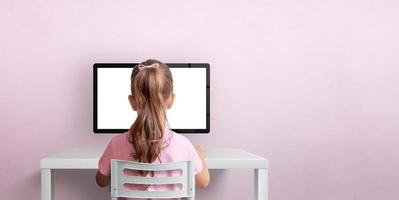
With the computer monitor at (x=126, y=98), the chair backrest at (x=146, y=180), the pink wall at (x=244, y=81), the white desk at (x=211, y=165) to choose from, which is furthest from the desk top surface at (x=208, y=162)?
the chair backrest at (x=146, y=180)

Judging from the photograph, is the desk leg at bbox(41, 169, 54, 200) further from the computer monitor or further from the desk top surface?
the computer monitor

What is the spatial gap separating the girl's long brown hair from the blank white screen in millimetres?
1196

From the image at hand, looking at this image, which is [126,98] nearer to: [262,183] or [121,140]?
[262,183]

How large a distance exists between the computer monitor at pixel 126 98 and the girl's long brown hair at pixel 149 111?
3.93ft

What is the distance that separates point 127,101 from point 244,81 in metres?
0.70

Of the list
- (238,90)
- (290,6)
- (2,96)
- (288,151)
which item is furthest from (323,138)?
(2,96)

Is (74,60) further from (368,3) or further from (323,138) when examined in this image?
(368,3)

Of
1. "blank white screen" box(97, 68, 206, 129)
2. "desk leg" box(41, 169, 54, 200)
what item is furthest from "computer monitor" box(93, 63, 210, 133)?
"desk leg" box(41, 169, 54, 200)

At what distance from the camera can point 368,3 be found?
12.2ft

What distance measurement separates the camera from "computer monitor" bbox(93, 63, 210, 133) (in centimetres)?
351

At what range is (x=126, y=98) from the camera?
3.51 meters

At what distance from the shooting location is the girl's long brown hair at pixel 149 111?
2244mm

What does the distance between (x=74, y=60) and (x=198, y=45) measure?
73 cm

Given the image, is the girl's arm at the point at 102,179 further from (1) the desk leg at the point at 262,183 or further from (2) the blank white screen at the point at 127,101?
(2) the blank white screen at the point at 127,101
